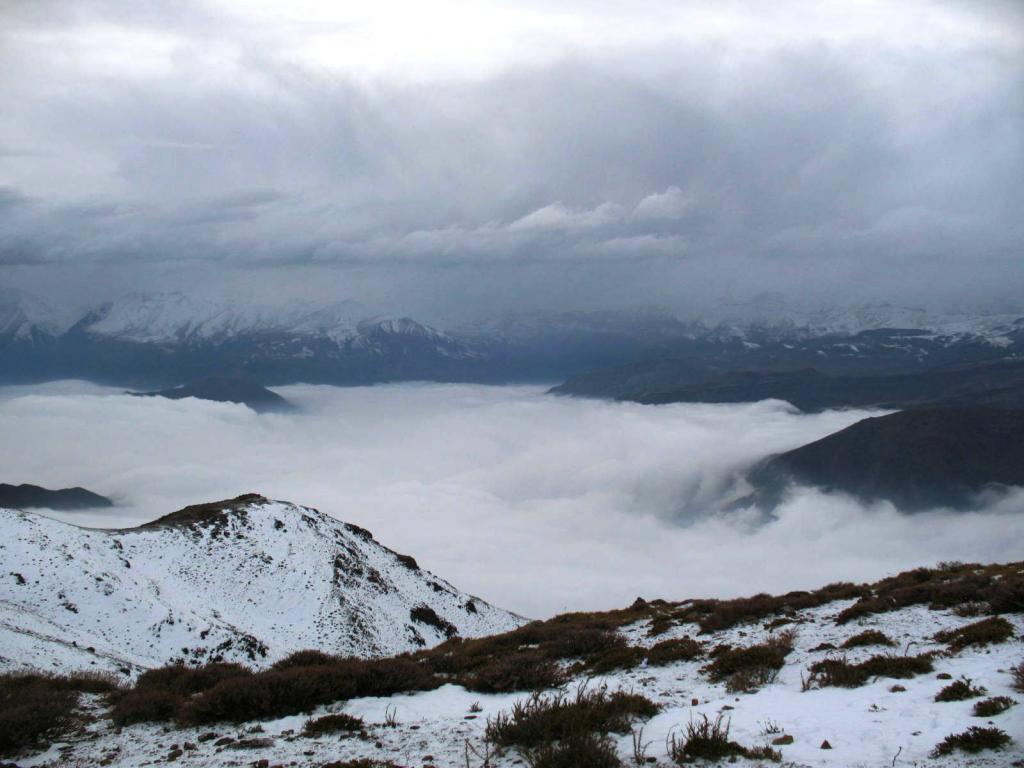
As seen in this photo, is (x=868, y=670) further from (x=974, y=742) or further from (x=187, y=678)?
(x=187, y=678)

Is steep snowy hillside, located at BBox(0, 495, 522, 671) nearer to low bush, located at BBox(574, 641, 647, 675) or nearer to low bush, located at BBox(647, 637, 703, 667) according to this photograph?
low bush, located at BBox(574, 641, 647, 675)

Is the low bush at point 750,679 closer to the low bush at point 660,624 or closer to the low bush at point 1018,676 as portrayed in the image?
the low bush at point 1018,676

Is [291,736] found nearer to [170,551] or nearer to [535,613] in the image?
[170,551]

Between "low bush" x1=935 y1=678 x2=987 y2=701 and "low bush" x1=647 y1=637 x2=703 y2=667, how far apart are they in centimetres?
575

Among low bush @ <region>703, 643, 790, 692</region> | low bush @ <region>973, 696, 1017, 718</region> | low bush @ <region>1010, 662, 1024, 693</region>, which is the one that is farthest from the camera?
low bush @ <region>703, 643, 790, 692</region>

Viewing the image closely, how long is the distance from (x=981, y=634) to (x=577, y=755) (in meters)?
9.68

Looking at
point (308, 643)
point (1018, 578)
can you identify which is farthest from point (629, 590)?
point (1018, 578)

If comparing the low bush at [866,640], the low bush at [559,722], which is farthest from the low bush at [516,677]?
the low bush at [866,640]

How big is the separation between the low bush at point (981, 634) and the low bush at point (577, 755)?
858 cm

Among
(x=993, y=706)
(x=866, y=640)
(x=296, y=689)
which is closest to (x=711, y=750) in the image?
(x=993, y=706)

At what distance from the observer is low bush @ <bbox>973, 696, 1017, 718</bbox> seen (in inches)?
379

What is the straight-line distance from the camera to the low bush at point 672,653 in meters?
15.5

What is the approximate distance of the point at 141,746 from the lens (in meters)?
11.5

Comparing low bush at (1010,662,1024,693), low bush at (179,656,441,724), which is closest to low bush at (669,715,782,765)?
low bush at (1010,662,1024,693)
